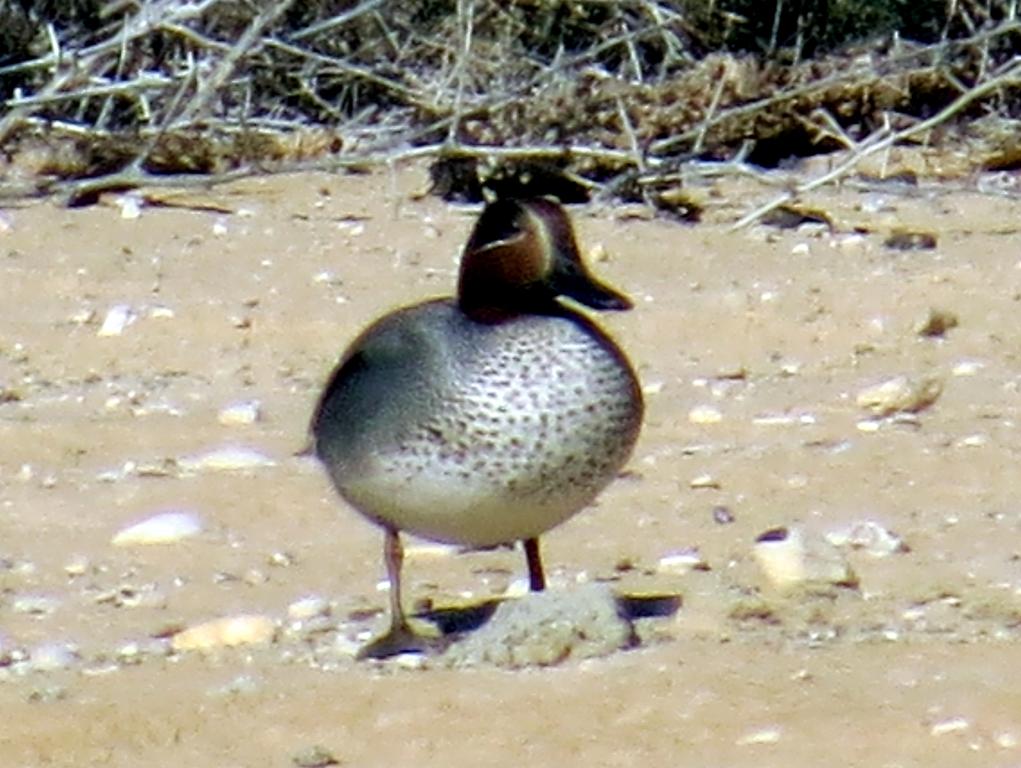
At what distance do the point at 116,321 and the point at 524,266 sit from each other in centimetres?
317

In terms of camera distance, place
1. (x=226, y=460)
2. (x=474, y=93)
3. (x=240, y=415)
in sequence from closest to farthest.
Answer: (x=226, y=460), (x=240, y=415), (x=474, y=93)

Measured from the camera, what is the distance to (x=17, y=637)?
5.55m

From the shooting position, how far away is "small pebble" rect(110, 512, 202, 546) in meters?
6.26

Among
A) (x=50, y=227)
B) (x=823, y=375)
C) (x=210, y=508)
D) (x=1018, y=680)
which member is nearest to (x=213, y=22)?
(x=50, y=227)

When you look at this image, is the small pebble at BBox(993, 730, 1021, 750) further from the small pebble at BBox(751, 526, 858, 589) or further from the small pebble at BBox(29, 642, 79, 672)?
the small pebble at BBox(29, 642, 79, 672)

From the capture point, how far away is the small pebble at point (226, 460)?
6.89 metres

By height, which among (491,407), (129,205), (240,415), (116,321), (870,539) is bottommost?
(129,205)

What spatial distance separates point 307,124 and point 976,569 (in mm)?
6008

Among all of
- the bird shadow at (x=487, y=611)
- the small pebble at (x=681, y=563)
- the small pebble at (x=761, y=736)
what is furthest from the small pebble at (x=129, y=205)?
the small pebble at (x=761, y=736)

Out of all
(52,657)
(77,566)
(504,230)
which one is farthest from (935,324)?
(52,657)

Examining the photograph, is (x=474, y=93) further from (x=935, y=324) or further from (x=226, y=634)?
(x=226, y=634)

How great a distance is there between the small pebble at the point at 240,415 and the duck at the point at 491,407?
5.53 ft

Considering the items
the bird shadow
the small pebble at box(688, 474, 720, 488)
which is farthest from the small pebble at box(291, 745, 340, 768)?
the small pebble at box(688, 474, 720, 488)

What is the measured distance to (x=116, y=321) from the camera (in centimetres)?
845
